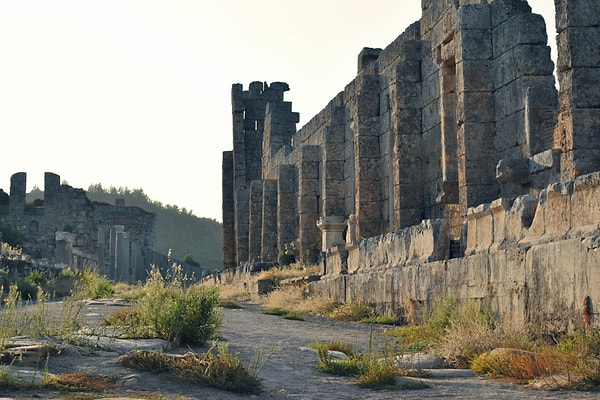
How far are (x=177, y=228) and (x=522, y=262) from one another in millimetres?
81766

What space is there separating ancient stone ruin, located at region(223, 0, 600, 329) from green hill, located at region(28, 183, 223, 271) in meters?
59.1

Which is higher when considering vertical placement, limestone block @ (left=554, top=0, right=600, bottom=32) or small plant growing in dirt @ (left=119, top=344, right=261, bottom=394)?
limestone block @ (left=554, top=0, right=600, bottom=32)

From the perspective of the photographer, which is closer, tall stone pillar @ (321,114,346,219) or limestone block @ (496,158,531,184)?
limestone block @ (496,158,531,184)

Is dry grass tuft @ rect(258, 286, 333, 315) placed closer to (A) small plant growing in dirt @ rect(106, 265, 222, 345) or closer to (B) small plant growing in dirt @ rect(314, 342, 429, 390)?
(A) small plant growing in dirt @ rect(106, 265, 222, 345)

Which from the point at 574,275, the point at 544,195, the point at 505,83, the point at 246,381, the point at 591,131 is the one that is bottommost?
the point at 246,381

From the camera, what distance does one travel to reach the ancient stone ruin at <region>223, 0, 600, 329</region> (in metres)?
9.45

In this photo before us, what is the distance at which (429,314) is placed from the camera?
39.1 ft

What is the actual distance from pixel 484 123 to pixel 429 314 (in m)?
4.41

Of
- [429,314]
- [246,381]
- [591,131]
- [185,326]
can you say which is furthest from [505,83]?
[246,381]

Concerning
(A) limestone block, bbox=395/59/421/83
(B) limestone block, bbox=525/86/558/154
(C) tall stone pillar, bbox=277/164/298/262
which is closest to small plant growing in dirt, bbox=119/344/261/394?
(B) limestone block, bbox=525/86/558/154

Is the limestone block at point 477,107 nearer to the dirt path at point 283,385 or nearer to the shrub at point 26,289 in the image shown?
the dirt path at point 283,385

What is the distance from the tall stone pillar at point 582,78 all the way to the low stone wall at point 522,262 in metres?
1.48

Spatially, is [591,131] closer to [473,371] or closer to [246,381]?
[473,371]

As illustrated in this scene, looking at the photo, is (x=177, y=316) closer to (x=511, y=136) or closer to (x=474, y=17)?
(x=511, y=136)
